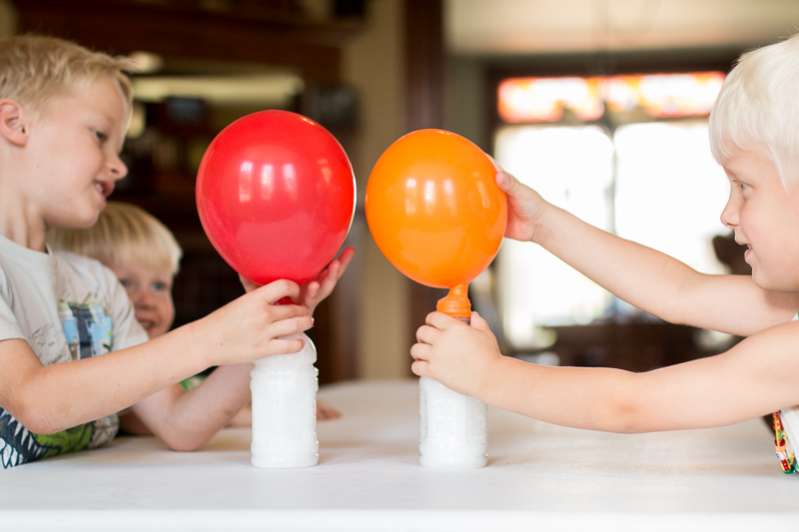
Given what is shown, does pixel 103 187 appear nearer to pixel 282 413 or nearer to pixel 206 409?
pixel 206 409

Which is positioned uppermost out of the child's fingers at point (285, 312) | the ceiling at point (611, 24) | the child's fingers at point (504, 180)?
the ceiling at point (611, 24)

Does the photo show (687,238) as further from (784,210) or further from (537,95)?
(784,210)

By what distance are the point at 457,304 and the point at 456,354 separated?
0.05 metres

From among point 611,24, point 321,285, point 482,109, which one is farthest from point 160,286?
point 482,109

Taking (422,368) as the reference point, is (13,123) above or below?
above

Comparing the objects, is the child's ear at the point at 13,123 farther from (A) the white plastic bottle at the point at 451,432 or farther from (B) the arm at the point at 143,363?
(A) the white plastic bottle at the point at 451,432

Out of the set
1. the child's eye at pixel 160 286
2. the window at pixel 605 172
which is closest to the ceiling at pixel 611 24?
the window at pixel 605 172

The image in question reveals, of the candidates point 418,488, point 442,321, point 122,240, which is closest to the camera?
point 418,488

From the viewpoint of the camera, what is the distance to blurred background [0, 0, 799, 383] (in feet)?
12.6

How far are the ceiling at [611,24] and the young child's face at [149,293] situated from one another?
146 inches

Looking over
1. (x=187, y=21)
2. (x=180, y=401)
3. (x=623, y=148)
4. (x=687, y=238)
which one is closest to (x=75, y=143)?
(x=180, y=401)

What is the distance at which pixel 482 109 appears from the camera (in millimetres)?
6652

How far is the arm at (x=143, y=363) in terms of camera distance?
33.2 inches

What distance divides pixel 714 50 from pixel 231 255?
21.5 feet
